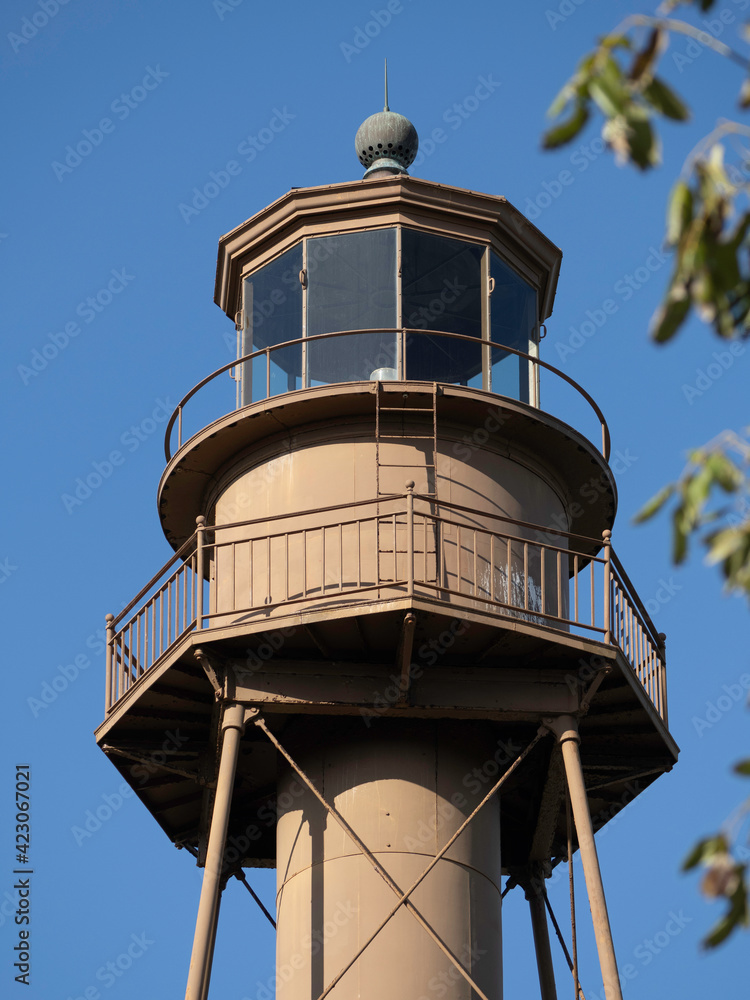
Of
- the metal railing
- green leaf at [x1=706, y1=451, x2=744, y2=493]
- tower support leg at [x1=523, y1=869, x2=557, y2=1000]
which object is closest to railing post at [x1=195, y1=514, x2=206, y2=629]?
the metal railing

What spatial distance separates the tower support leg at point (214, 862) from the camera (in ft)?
52.3

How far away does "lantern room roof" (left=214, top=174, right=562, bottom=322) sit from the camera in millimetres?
19641

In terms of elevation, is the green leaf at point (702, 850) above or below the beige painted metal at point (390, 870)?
below

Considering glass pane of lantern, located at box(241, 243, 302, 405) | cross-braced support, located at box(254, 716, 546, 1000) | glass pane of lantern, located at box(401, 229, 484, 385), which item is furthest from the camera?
glass pane of lantern, located at box(241, 243, 302, 405)

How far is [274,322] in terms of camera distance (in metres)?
20.1

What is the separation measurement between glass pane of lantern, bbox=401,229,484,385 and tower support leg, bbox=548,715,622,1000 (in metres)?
4.48

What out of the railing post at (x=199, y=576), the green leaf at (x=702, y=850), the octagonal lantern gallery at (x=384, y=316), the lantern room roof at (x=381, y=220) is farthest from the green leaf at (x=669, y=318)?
the lantern room roof at (x=381, y=220)

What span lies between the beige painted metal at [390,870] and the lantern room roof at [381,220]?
6134mm

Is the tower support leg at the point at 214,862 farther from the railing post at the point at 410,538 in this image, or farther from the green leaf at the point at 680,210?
the green leaf at the point at 680,210

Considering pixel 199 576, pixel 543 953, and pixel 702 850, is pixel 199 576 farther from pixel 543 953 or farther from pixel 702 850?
pixel 702 850

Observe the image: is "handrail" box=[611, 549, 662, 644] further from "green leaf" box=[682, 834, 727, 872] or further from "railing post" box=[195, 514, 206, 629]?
"green leaf" box=[682, 834, 727, 872]

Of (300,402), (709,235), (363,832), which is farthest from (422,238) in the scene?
(709,235)

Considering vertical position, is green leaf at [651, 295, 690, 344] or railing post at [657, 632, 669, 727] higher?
railing post at [657, 632, 669, 727]

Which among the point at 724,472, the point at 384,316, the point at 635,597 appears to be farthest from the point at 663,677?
the point at 724,472
